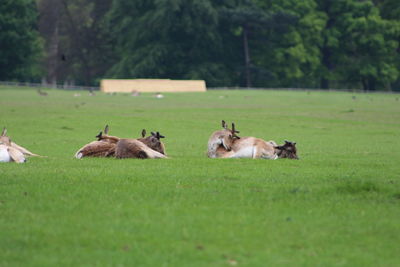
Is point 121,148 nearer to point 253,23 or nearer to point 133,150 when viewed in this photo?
point 133,150

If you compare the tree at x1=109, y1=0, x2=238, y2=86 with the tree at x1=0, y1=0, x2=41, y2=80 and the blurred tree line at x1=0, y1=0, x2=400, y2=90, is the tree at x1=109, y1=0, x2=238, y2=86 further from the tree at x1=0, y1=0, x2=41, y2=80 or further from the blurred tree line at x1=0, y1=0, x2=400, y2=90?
the tree at x1=0, y1=0, x2=41, y2=80

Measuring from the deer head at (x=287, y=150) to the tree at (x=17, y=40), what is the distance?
226 ft

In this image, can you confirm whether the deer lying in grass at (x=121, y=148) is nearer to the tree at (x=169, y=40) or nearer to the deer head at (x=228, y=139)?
the deer head at (x=228, y=139)

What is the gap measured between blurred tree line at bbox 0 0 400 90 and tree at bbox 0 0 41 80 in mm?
107

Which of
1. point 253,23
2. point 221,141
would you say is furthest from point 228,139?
point 253,23

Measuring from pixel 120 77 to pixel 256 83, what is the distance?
15386 millimetres

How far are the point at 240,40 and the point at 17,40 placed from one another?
24.9 meters

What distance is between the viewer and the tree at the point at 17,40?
82.0m

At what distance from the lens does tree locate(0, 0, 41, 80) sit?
8200cm

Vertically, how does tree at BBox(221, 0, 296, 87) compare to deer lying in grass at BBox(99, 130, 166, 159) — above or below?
above

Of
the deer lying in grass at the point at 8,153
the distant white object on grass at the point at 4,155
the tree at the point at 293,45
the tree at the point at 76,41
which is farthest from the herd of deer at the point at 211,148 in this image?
the tree at the point at 76,41

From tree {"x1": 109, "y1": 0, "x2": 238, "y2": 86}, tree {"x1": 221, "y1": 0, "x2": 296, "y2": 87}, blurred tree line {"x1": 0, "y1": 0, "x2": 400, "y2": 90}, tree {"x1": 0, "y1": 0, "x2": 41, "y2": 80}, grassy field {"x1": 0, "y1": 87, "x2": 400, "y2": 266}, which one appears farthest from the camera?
blurred tree line {"x1": 0, "y1": 0, "x2": 400, "y2": 90}

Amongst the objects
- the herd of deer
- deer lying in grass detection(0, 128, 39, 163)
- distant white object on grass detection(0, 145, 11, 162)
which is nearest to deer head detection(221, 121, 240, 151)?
the herd of deer

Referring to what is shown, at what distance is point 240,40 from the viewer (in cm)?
9006
